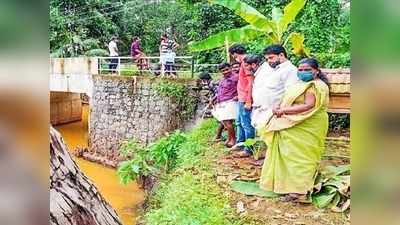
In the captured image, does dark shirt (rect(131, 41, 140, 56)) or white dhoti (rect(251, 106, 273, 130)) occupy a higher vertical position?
dark shirt (rect(131, 41, 140, 56))

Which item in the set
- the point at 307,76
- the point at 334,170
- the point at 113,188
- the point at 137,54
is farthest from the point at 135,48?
the point at 334,170

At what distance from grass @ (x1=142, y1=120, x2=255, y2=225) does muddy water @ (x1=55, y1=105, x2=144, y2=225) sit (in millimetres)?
82

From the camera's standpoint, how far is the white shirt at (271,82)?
217 cm

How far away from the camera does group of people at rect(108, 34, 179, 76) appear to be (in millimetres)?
2303

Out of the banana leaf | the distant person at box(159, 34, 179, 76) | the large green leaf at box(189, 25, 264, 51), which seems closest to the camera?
the banana leaf

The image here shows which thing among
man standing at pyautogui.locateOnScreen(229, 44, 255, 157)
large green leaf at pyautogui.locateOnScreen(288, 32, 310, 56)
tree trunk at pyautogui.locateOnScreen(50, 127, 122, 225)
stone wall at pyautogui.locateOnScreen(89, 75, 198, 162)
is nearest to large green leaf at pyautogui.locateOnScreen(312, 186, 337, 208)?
man standing at pyautogui.locateOnScreen(229, 44, 255, 157)

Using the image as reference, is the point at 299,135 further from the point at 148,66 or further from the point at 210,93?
the point at 148,66

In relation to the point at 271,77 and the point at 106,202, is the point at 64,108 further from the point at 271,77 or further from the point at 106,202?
the point at 271,77

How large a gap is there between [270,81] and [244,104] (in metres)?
0.15

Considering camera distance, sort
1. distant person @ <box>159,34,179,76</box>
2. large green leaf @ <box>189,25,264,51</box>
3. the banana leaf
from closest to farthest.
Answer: the banana leaf → large green leaf @ <box>189,25,264,51</box> → distant person @ <box>159,34,179,76</box>

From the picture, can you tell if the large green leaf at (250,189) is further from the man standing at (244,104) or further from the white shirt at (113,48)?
the white shirt at (113,48)

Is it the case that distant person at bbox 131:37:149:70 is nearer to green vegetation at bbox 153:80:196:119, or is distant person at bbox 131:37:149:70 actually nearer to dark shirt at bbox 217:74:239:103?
green vegetation at bbox 153:80:196:119

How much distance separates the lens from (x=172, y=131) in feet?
7.71
